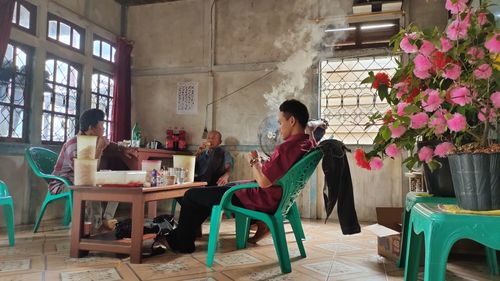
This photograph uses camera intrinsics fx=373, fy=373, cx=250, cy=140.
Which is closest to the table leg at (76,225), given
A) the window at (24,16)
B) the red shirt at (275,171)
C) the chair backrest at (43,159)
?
the red shirt at (275,171)

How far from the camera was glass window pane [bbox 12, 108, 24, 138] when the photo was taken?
3889mm

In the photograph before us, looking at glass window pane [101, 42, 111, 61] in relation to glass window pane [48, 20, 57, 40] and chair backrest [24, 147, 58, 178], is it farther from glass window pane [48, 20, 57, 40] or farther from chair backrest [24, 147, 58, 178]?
chair backrest [24, 147, 58, 178]

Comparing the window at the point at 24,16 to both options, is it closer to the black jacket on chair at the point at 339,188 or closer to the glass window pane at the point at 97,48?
the glass window pane at the point at 97,48

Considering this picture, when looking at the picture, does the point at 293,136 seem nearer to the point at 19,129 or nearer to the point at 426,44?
the point at 426,44

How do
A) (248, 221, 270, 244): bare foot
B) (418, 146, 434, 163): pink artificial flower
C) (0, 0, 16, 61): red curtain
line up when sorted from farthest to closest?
(0, 0, 16, 61): red curtain → (248, 221, 270, 244): bare foot → (418, 146, 434, 163): pink artificial flower

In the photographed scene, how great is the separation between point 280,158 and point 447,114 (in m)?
1.31

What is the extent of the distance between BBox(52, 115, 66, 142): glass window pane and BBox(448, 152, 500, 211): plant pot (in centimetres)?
441

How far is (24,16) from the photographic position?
4.01 metres

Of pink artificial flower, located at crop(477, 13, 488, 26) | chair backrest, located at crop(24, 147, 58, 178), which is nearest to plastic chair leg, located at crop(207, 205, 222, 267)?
pink artificial flower, located at crop(477, 13, 488, 26)

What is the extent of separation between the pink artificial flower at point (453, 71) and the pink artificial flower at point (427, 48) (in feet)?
0.21

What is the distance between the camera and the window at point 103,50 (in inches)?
202

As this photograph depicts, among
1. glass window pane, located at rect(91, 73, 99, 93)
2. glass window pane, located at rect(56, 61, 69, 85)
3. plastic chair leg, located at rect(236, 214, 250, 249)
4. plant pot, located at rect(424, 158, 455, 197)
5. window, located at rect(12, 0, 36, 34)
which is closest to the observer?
plant pot, located at rect(424, 158, 455, 197)

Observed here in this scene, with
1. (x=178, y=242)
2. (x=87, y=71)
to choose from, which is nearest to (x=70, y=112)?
(x=87, y=71)

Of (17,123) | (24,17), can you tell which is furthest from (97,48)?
(17,123)
